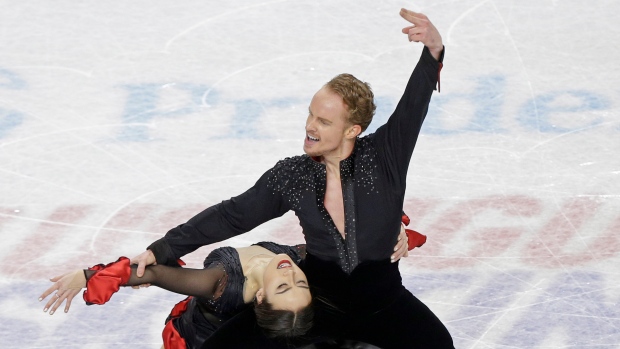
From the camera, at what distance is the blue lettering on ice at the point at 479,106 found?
A: 269 inches

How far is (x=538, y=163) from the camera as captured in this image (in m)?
6.47

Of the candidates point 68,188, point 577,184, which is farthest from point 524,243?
point 68,188

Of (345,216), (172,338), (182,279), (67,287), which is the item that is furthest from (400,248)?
(67,287)

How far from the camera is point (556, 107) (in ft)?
23.1

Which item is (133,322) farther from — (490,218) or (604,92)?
(604,92)

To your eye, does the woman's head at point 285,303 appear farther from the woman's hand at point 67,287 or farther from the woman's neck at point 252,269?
the woman's hand at point 67,287

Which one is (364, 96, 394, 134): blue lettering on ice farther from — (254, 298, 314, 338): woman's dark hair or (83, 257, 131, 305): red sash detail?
(83, 257, 131, 305): red sash detail

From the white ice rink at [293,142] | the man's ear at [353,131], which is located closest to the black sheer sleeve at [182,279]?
the man's ear at [353,131]

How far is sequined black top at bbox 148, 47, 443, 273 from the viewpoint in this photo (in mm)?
4121

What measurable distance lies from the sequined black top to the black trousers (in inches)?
2.4

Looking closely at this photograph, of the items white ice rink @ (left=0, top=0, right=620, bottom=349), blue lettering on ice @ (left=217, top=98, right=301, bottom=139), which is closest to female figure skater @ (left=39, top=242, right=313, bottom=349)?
white ice rink @ (left=0, top=0, right=620, bottom=349)

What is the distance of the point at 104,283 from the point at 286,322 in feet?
2.15

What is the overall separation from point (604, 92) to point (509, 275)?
2.19m

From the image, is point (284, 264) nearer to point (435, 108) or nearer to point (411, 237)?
point (411, 237)
